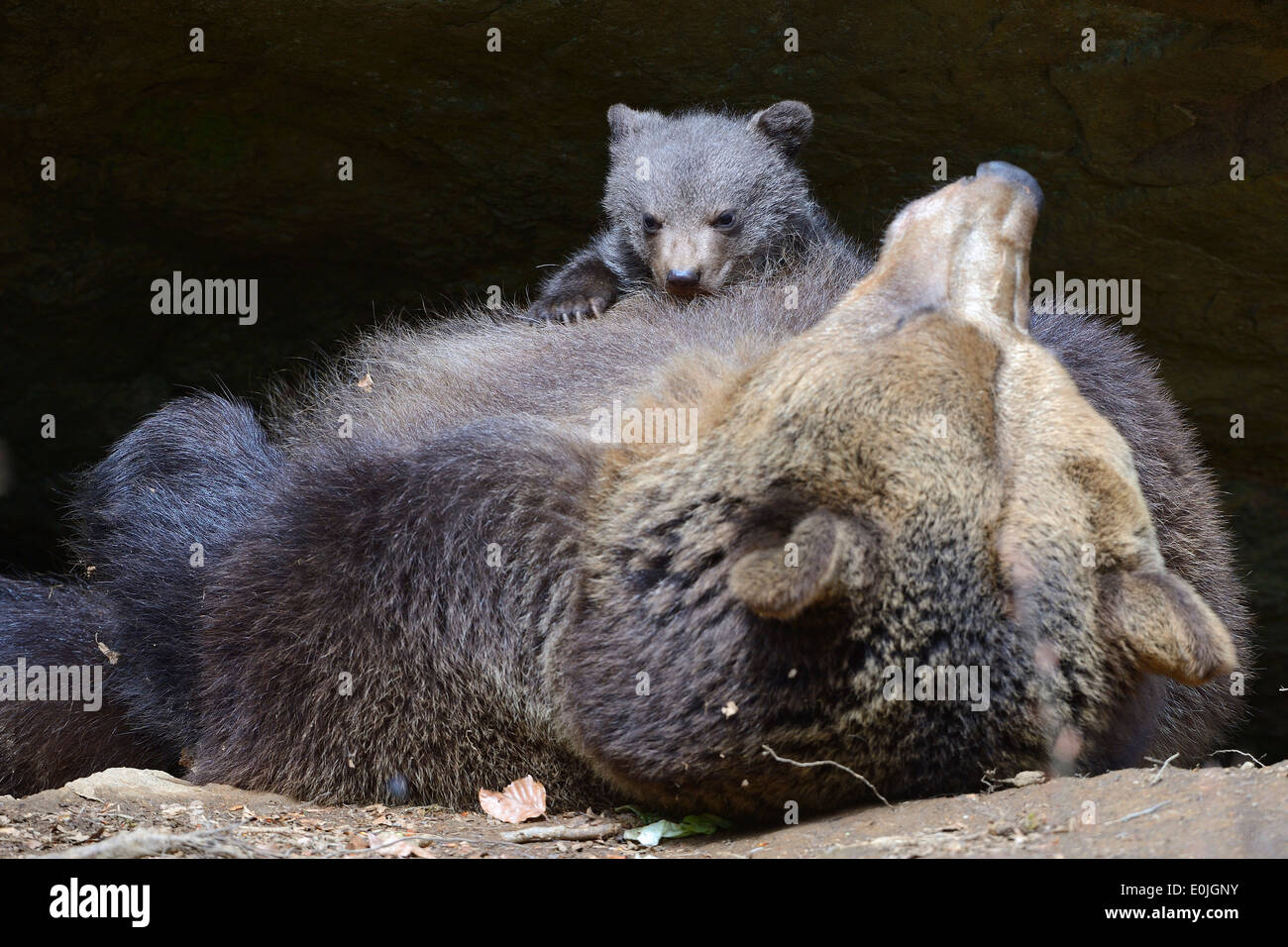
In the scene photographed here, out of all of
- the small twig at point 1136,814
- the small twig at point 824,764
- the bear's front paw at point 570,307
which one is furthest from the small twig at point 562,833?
the bear's front paw at point 570,307

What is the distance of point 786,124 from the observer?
5.61 meters

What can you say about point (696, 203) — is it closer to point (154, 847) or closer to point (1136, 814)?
point (1136, 814)

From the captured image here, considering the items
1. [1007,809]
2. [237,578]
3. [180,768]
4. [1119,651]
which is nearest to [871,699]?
[1007,809]

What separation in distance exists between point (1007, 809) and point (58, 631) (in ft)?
11.1

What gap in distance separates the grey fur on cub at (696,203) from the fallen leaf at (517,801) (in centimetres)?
211

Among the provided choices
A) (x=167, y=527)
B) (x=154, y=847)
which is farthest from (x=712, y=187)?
(x=154, y=847)

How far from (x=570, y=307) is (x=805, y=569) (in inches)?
101

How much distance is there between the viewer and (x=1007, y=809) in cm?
311

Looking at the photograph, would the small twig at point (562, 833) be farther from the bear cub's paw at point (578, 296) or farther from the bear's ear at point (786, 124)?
the bear's ear at point (786, 124)

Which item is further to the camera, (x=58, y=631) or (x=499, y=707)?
(x=58, y=631)

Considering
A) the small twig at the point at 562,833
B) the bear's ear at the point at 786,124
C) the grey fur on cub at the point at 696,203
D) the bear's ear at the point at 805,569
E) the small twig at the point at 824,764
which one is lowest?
the small twig at the point at 562,833

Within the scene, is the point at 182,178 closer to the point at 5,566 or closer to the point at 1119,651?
the point at 5,566

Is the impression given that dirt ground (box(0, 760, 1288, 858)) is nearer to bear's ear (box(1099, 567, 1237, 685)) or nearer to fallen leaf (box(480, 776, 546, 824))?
fallen leaf (box(480, 776, 546, 824))

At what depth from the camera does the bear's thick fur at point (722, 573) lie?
10.1 feet
